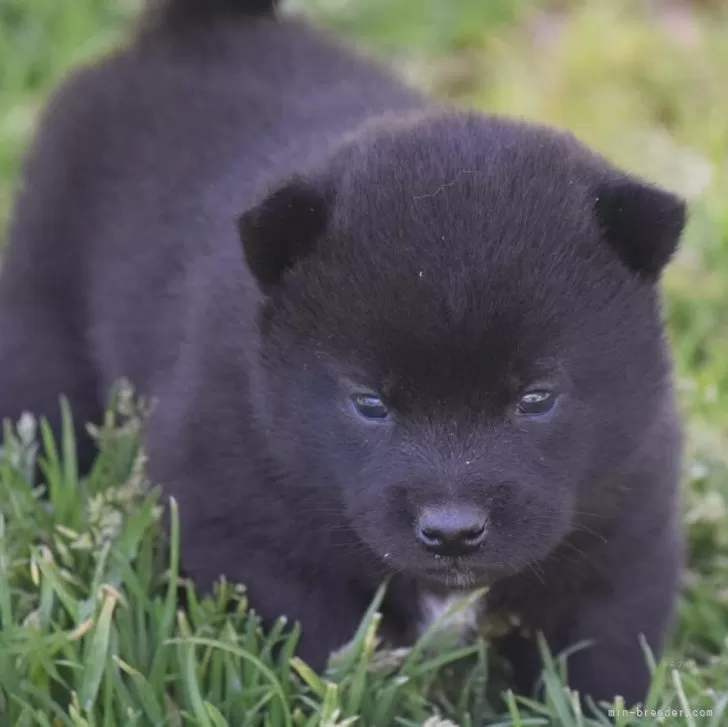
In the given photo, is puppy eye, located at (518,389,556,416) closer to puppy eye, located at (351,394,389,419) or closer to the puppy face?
the puppy face

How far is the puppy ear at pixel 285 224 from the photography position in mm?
2424

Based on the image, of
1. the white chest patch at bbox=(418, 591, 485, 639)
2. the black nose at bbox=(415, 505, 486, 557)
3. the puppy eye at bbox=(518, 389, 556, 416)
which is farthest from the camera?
the white chest patch at bbox=(418, 591, 485, 639)

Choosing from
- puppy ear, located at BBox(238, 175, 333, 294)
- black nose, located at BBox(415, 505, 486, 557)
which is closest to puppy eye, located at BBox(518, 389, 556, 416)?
black nose, located at BBox(415, 505, 486, 557)

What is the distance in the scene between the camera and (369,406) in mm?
2402

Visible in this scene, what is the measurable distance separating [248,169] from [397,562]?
4.00 feet

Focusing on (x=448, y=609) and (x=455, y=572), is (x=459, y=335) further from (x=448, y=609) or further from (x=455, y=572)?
(x=448, y=609)

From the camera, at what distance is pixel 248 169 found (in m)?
3.18

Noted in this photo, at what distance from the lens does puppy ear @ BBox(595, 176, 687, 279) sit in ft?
8.02

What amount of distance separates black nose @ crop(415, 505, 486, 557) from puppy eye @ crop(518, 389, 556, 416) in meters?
0.23

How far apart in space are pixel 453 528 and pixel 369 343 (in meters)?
0.38

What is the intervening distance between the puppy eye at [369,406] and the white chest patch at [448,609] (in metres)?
0.60

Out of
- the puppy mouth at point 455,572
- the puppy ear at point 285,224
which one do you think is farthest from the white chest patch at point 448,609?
the puppy ear at point 285,224

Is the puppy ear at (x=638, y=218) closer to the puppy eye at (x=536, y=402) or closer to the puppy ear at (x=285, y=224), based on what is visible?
the puppy eye at (x=536, y=402)

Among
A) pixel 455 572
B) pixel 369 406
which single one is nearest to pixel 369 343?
pixel 369 406
